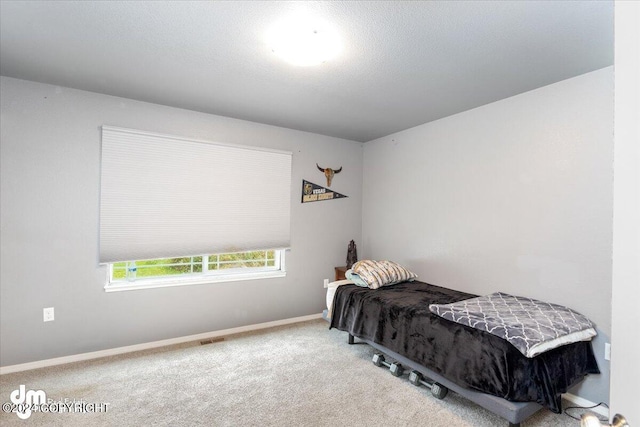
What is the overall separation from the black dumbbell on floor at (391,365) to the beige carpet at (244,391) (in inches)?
2.2

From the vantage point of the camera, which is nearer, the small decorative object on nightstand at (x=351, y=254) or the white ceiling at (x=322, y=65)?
the white ceiling at (x=322, y=65)

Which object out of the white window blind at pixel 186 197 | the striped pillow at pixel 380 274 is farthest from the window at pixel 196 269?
the striped pillow at pixel 380 274

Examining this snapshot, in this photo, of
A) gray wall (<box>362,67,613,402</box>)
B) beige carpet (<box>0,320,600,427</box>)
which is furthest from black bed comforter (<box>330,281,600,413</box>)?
gray wall (<box>362,67,613,402</box>)

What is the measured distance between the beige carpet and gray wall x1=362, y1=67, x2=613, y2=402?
104 cm

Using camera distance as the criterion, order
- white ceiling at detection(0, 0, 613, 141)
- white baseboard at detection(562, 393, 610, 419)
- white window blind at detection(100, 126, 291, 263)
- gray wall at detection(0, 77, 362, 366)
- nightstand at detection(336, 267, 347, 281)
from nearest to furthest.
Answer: white ceiling at detection(0, 0, 613, 141), white baseboard at detection(562, 393, 610, 419), gray wall at detection(0, 77, 362, 366), white window blind at detection(100, 126, 291, 263), nightstand at detection(336, 267, 347, 281)

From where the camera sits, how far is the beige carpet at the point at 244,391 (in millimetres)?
2104

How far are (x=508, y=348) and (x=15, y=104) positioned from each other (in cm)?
425

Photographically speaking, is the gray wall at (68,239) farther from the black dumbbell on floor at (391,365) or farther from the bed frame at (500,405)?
the bed frame at (500,405)

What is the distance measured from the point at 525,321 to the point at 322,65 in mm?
2330

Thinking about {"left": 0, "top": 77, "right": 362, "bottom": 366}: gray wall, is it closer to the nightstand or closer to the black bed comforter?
the nightstand

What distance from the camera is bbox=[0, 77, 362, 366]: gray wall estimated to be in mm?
2670

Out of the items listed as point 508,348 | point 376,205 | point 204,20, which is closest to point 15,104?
point 204,20

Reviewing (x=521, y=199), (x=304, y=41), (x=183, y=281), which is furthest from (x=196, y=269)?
(x=521, y=199)

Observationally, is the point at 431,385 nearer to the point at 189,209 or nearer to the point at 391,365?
the point at 391,365
